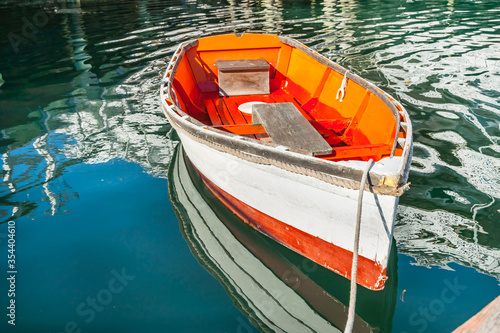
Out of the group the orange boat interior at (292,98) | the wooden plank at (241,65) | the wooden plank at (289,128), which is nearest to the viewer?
the wooden plank at (289,128)

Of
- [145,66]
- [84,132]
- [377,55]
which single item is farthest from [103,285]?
[377,55]

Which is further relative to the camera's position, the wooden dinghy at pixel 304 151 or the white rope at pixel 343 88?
the white rope at pixel 343 88

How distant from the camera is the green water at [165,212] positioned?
13.8 ft

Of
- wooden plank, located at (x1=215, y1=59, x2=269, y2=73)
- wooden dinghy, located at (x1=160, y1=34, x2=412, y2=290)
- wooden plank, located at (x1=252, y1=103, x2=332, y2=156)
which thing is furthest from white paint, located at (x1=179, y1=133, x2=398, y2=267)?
wooden plank, located at (x1=215, y1=59, x2=269, y2=73)

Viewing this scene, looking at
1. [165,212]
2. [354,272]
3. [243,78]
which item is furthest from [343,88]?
[354,272]

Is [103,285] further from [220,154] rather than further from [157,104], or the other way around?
[157,104]

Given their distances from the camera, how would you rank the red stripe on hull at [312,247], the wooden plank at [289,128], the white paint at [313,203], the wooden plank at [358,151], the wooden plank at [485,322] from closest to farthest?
the wooden plank at [485,322] → the white paint at [313,203] → the red stripe on hull at [312,247] → the wooden plank at [358,151] → the wooden plank at [289,128]

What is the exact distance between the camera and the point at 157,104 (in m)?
9.66

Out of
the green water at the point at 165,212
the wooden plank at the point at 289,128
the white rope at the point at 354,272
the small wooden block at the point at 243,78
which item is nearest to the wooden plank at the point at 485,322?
the white rope at the point at 354,272

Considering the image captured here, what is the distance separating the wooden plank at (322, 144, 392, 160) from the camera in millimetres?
4680

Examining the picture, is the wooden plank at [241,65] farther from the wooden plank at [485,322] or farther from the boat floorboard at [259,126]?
the wooden plank at [485,322]

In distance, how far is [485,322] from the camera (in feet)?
8.07

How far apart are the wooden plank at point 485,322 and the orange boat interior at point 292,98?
2.05 meters

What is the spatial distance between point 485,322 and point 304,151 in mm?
2042
